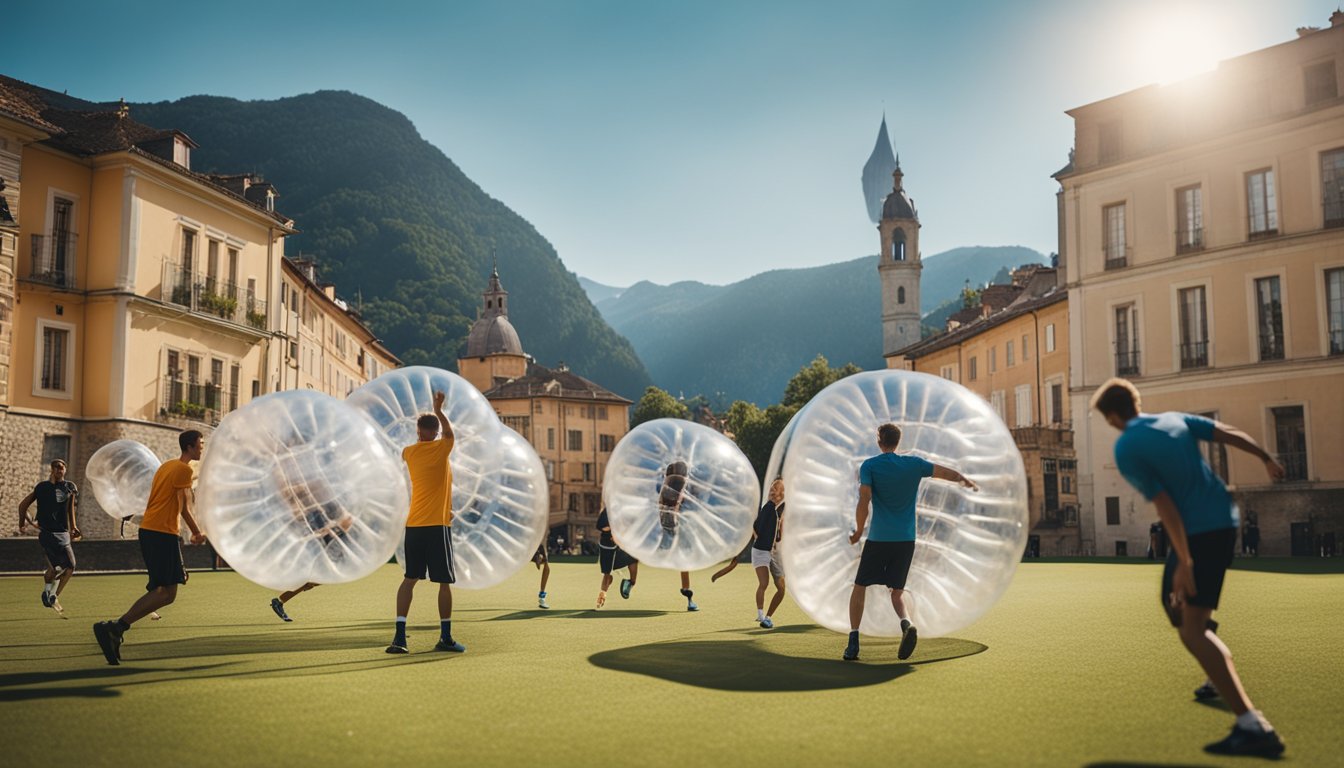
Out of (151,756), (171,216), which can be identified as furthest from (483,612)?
(171,216)

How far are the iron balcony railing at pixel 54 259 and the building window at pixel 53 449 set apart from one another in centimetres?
473

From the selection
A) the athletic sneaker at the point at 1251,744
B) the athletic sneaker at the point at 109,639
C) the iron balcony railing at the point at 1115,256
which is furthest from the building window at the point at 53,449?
the iron balcony railing at the point at 1115,256

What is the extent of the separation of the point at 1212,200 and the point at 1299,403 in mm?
8157

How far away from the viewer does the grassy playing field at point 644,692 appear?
569cm

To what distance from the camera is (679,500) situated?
553 inches

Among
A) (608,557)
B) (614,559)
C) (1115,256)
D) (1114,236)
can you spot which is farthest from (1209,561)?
(1114,236)

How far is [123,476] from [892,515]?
62.0 feet

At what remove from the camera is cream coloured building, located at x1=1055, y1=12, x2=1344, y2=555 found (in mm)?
36375

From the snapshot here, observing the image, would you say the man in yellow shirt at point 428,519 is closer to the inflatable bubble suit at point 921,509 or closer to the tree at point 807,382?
the inflatable bubble suit at point 921,509

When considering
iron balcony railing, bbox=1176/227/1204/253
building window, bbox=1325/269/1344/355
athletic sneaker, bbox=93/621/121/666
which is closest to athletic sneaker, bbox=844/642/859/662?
athletic sneaker, bbox=93/621/121/666

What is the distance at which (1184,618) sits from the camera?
5.88 metres

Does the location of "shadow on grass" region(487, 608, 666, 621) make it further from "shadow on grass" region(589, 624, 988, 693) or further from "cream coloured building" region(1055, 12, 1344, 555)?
"cream coloured building" region(1055, 12, 1344, 555)

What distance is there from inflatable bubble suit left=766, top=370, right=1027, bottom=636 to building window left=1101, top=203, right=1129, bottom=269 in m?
36.7

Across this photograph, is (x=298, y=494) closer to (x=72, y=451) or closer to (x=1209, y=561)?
(x=1209, y=561)
